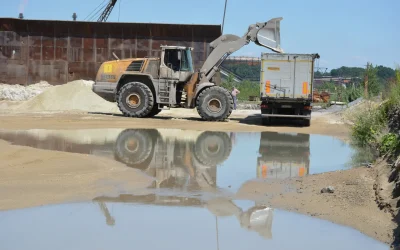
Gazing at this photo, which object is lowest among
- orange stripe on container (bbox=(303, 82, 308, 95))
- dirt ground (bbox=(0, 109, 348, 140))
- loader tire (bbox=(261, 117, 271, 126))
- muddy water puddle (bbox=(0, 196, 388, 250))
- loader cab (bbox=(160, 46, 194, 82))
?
muddy water puddle (bbox=(0, 196, 388, 250))

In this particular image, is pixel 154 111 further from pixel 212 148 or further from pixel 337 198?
pixel 337 198

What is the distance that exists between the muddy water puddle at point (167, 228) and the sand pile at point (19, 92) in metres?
27.6

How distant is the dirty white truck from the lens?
23422 mm

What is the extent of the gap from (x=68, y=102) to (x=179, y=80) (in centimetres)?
971

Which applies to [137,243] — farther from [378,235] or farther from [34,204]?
[378,235]

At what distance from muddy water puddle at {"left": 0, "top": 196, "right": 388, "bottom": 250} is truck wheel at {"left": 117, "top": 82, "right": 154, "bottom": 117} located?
16307mm

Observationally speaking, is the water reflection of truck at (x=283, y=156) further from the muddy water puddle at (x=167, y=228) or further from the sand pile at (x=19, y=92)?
the sand pile at (x=19, y=92)

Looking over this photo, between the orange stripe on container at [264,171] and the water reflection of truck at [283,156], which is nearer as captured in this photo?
the orange stripe on container at [264,171]

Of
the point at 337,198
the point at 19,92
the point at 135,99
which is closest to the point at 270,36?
the point at 135,99

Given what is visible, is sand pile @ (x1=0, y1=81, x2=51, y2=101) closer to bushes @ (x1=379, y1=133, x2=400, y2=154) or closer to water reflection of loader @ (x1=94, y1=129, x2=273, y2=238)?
water reflection of loader @ (x1=94, y1=129, x2=273, y2=238)

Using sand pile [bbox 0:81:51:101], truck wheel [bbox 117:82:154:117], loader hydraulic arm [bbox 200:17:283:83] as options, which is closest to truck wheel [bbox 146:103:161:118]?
truck wheel [bbox 117:82:154:117]

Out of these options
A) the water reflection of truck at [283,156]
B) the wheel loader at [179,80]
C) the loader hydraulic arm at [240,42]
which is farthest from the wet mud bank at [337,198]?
the loader hydraulic arm at [240,42]

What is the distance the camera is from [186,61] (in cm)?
2527

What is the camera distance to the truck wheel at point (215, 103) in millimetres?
24328
